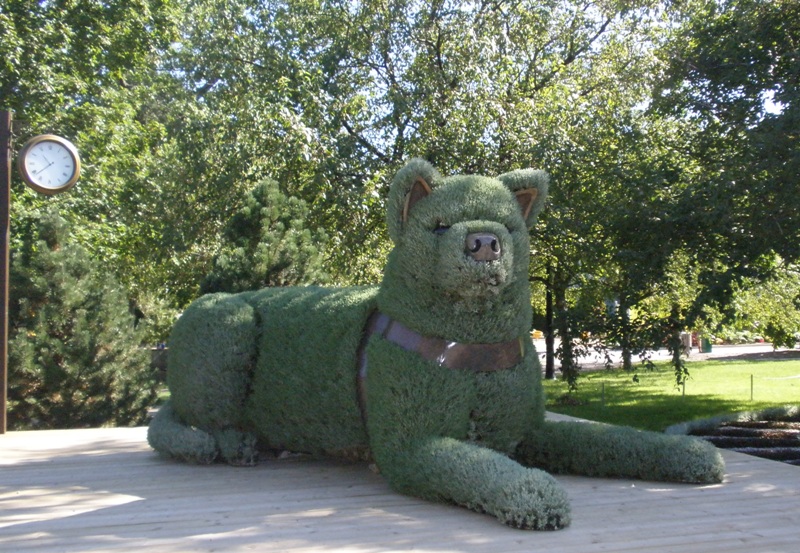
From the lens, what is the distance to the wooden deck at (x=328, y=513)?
3719 mm

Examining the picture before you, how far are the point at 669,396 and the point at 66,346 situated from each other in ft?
31.7

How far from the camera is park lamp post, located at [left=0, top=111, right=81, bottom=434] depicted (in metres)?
7.16

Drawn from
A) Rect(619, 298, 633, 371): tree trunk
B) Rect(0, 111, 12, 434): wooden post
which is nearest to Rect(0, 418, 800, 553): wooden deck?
Rect(0, 111, 12, 434): wooden post

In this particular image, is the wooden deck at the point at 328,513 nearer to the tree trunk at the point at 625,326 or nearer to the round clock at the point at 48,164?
the tree trunk at the point at 625,326

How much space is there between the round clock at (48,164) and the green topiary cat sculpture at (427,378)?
7.98 feet

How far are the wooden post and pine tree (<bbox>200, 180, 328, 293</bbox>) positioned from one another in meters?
2.26

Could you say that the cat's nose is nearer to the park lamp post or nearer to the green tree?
the green tree

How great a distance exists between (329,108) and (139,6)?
700 centimetres

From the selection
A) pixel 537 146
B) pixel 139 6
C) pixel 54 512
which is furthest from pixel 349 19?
pixel 54 512

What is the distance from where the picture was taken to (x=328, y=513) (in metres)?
4.34

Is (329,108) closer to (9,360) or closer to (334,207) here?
(334,207)

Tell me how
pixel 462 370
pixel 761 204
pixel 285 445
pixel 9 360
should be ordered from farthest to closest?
pixel 9 360, pixel 761 204, pixel 285 445, pixel 462 370

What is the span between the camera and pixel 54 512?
4398 millimetres

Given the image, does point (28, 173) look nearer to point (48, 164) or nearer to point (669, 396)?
point (48, 164)
